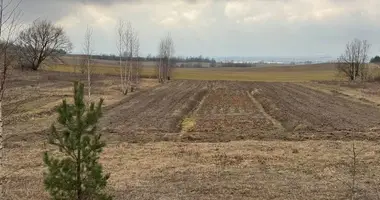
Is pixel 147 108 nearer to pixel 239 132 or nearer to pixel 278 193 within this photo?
pixel 239 132

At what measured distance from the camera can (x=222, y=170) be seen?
17.3 meters

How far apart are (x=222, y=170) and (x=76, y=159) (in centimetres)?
901

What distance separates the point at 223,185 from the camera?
600 inches

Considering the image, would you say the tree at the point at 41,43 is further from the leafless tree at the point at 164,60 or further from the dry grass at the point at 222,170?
the dry grass at the point at 222,170

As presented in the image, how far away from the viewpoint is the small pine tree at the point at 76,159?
8.95m

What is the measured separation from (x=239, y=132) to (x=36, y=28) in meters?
82.6

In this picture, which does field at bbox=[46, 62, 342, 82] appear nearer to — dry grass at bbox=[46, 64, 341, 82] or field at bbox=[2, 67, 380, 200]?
dry grass at bbox=[46, 64, 341, 82]

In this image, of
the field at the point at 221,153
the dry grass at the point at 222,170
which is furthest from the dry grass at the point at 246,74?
the dry grass at the point at 222,170

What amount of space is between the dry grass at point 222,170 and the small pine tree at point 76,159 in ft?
16.2

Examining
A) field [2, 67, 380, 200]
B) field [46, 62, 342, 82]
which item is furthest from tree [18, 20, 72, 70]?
field [2, 67, 380, 200]

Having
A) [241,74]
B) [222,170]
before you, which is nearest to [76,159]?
[222,170]

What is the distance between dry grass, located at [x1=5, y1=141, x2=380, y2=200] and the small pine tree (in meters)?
4.94

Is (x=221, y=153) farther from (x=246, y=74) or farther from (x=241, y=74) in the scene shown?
(x=246, y=74)

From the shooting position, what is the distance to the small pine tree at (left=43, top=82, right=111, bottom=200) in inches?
352
